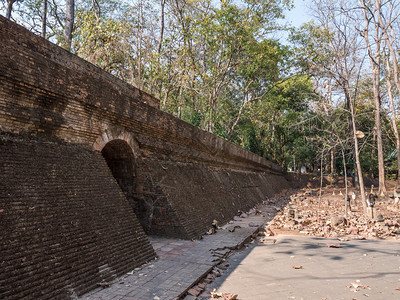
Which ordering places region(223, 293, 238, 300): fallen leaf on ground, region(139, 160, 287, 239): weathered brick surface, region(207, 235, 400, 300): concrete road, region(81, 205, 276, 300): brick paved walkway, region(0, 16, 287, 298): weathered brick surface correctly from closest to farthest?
region(0, 16, 287, 298): weathered brick surface
region(81, 205, 276, 300): brick paved walkway
region(223, 293, 238, 300): fallen leaf on ground
region(207, 235, 400, 300): concrete road
region(139, 160, 287, 239): weathered brick surface

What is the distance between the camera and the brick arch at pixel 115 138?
5.21 m

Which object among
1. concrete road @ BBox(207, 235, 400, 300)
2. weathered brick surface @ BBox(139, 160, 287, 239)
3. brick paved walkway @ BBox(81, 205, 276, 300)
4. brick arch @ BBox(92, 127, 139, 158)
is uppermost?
brick arch @ BBox(92, 127, 139, 158)

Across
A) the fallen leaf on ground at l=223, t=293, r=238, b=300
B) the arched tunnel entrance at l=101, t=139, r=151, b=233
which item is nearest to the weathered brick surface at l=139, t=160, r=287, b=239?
the arched tunnel entrance at l=101, t=139, r=151, b=233

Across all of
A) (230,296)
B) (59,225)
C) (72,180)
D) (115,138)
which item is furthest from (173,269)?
(115,138)

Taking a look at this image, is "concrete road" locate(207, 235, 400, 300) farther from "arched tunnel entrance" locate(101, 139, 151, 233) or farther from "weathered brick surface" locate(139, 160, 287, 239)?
"arched tunnel entrance" locate(101, 139, 151, 233)

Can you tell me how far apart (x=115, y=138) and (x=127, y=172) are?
1006 mm

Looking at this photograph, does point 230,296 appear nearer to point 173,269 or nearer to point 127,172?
point 173,269

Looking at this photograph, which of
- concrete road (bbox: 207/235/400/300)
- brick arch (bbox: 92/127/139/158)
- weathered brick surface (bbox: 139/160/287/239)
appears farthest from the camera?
weathered brick surface (bbox: 139/160/287/239)

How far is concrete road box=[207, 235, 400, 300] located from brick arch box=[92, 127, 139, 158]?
2975mm

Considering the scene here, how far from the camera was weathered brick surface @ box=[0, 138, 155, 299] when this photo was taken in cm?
284

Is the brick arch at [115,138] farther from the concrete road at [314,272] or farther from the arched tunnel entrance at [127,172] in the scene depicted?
the concrete road at [314,272]

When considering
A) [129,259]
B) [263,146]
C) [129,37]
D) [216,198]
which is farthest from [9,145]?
[263,146]

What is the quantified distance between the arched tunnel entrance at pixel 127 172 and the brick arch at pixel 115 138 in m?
0.11

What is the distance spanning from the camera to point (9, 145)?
139 inches
